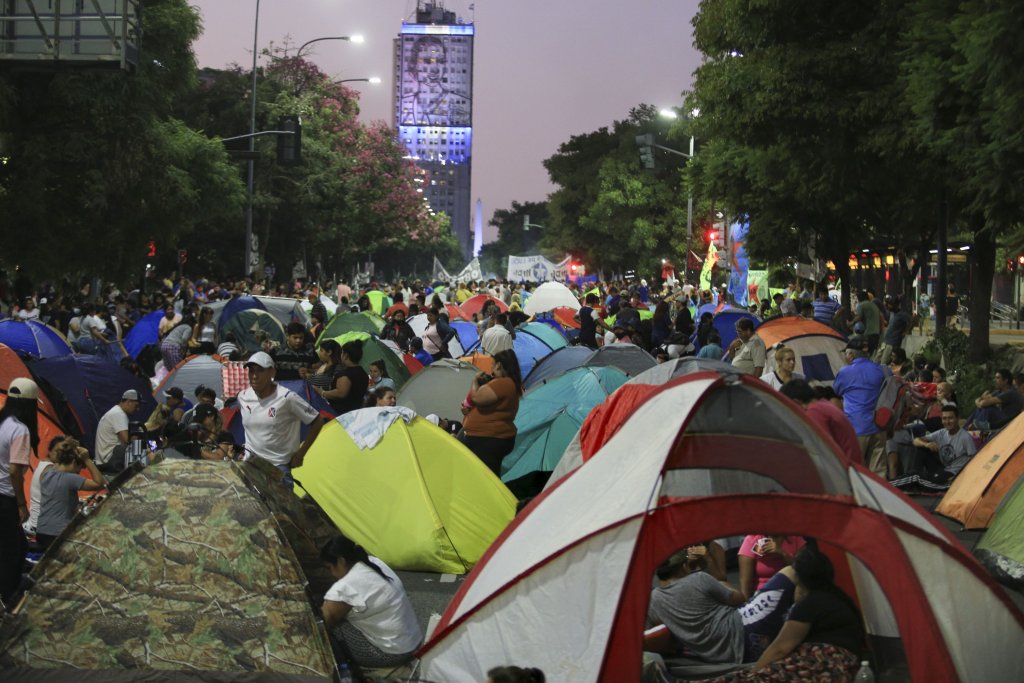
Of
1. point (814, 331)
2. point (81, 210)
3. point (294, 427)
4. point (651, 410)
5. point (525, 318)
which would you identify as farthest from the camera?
point (81, 210)

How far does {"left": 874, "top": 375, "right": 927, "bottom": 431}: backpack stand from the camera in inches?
553

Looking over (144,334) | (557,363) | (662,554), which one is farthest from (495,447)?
(144,334)

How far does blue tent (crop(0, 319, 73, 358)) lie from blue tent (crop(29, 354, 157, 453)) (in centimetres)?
391

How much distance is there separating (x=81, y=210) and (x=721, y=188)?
13703 mm

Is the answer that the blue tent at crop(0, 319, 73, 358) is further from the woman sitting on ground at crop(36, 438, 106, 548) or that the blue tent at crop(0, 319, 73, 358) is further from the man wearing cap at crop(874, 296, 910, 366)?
the man wearing cap at crop(874, 296, 910, 366)

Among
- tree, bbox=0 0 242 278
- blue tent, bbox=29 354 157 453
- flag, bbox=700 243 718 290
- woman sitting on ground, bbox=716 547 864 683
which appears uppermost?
tree, bbox=0 0 242 278

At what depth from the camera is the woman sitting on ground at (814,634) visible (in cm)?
732

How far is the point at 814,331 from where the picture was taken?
20.4 metres

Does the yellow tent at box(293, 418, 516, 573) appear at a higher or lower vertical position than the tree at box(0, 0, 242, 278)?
lower

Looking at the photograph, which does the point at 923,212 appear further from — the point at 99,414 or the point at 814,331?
the point at 99,414

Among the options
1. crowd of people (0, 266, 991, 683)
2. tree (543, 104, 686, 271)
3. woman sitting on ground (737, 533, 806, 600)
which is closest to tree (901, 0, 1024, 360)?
crowd of people (0, 266, 991, 683)

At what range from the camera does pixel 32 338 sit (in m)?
19.6

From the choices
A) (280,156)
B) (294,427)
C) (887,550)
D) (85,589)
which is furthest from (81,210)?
(887,550)

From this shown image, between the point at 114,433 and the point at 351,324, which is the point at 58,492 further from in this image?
the point at 351,324
